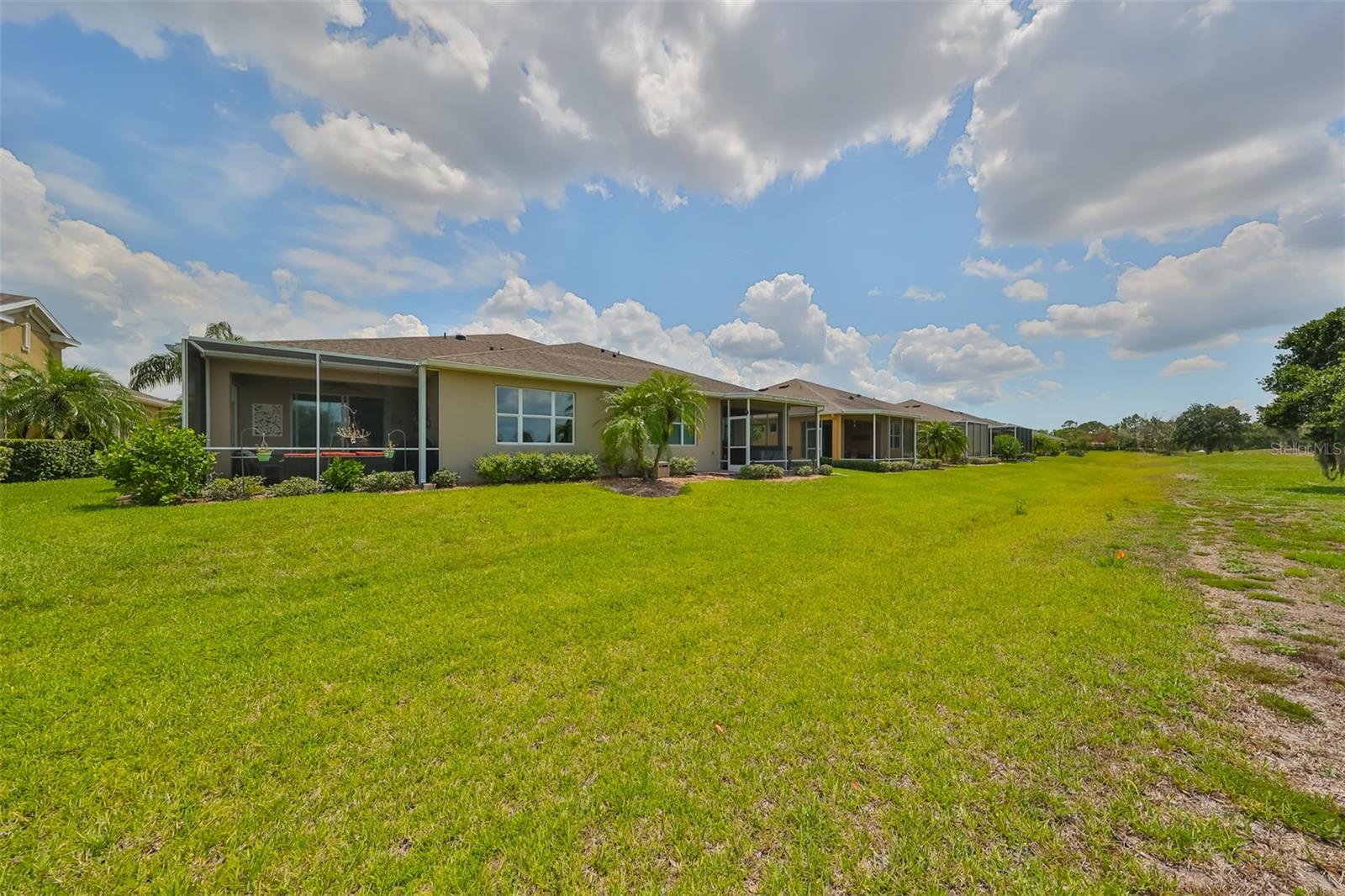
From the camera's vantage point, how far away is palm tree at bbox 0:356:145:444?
14.1 metres

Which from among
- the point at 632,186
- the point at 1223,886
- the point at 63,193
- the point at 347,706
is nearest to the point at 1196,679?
the point at 1223,886

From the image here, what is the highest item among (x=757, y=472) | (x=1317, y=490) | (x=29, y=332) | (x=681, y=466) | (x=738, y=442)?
(x=29, y=332)

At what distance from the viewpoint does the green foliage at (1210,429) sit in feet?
215

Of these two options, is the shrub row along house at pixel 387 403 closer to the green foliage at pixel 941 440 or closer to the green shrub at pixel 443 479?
the green shrub at pixel 443 479

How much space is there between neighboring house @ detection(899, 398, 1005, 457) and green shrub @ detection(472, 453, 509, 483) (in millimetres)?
35555

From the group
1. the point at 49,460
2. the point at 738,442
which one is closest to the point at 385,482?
the point at 49,460

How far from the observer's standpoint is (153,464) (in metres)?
8.87

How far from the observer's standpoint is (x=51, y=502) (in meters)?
9.27

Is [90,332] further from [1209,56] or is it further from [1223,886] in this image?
[1209,56]

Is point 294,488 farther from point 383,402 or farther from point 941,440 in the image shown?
point 941,440

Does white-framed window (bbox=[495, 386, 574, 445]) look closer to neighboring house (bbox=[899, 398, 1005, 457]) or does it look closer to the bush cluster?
the bush cluster

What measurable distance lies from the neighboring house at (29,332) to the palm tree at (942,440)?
4113 cm

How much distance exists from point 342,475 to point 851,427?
2794 cm

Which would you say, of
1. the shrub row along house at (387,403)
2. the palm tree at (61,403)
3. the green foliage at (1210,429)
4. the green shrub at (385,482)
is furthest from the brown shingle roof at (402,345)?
the green foliage at (1210,429)
